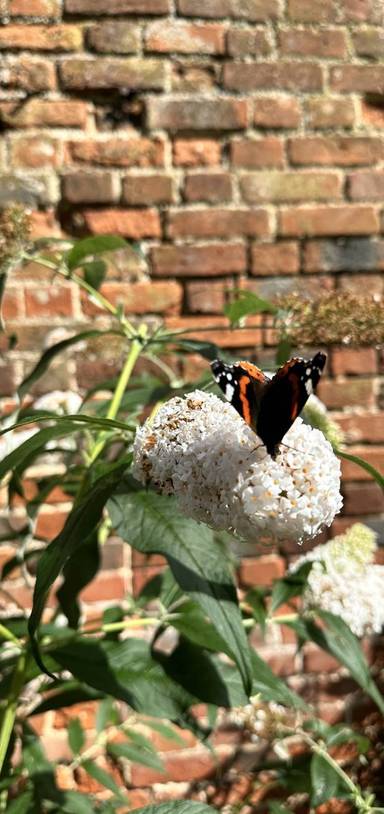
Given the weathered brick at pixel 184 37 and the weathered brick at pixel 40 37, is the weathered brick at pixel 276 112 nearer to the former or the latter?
the weathered brick at pixel 184 37

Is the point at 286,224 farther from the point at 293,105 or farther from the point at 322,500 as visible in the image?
the point at 322,500

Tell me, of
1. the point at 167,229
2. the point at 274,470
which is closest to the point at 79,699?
the point at 274,470

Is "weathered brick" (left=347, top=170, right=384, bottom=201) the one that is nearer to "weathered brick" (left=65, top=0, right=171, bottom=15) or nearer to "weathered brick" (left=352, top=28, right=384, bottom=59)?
"weathered brick" (left=352, top=28, right=384, bottom=59)

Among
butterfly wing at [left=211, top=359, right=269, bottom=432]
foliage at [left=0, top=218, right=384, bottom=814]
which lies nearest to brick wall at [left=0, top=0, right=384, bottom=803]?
foliage at [left=0, top=218, right=384, bottom=814]

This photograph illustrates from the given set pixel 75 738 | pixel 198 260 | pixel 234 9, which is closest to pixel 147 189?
pixel 198 260

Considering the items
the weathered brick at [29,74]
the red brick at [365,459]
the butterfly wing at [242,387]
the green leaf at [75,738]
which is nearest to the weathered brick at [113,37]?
the weathered brick at [29,74]
